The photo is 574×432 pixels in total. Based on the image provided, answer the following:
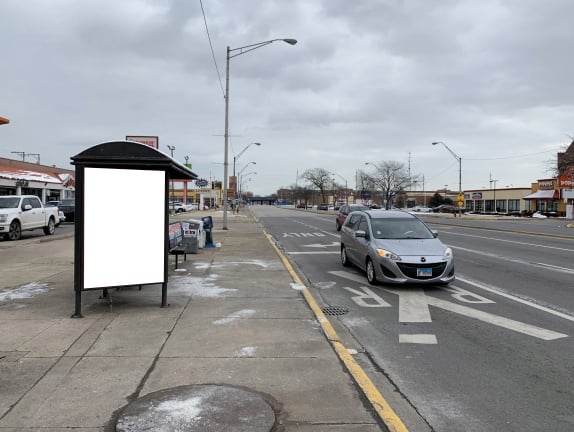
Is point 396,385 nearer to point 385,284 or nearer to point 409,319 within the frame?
point 409,319

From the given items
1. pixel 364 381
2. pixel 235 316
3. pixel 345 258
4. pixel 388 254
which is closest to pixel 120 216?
pixel 235 316

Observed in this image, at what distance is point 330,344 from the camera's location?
5617 mm

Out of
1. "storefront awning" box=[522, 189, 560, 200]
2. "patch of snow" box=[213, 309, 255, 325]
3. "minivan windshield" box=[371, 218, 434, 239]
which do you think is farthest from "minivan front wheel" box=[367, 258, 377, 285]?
"storefront awning" box=[522, 189, 560, 200]

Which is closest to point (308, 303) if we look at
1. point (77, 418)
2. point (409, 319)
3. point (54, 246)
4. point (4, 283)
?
point (409, 319)

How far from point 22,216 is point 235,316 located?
54.2ft

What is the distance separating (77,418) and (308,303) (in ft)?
14.9

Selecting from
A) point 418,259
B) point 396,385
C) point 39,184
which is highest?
point 39,184

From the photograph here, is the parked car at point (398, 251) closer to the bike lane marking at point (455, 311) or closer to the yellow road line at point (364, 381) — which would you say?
the bike lane marking at point (455, 311)

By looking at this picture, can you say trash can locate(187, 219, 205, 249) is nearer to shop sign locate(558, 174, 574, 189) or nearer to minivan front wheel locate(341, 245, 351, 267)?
minivan front wheel locate(341, 245, 351, 267)

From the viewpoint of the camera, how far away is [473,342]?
5.89m

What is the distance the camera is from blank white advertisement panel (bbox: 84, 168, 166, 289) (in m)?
6.61

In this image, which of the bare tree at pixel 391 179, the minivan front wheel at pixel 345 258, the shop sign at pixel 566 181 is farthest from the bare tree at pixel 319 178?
the minivan front wheel at pixel 345 258

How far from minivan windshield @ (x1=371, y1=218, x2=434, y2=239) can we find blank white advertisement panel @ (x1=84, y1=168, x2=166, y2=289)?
5.06m

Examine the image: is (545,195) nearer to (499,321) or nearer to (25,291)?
(499,321)
